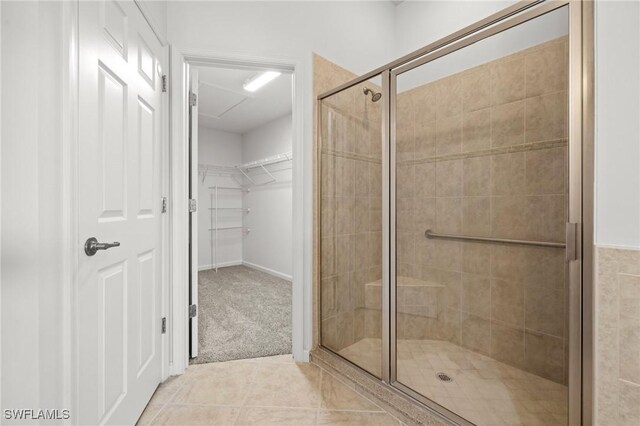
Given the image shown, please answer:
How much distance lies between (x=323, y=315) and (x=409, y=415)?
2.66ft

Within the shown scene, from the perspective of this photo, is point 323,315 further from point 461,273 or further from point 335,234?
point 461,273

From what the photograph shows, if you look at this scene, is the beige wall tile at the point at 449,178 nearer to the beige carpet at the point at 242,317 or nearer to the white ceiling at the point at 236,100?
the beige carpet at the point at 242,317

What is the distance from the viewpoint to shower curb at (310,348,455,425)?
139 centimetres

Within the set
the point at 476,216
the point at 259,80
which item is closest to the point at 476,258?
the point at 476,216

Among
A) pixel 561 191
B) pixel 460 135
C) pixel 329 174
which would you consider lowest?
pixel 561 191

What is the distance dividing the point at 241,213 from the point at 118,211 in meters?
4.23

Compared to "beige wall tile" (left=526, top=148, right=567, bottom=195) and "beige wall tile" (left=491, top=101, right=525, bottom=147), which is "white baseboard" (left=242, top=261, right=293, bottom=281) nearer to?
"beige wall tile" (left=491, top=101, right=525, bottom=147)

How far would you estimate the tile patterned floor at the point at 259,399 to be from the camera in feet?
4.75

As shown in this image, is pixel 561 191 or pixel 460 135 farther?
pixel 460 135

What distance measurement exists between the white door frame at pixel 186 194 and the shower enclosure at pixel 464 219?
0.64ft

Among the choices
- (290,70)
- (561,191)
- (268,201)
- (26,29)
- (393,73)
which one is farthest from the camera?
(268,201)

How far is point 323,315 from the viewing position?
6.80ft

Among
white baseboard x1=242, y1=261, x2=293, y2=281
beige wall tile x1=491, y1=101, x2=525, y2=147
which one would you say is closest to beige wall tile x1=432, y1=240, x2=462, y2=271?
beige wall tile x1=491, y1=101, x2=525, y2=147

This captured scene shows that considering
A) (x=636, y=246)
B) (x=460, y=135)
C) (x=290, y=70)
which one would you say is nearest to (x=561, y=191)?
(x=636, y=246)
